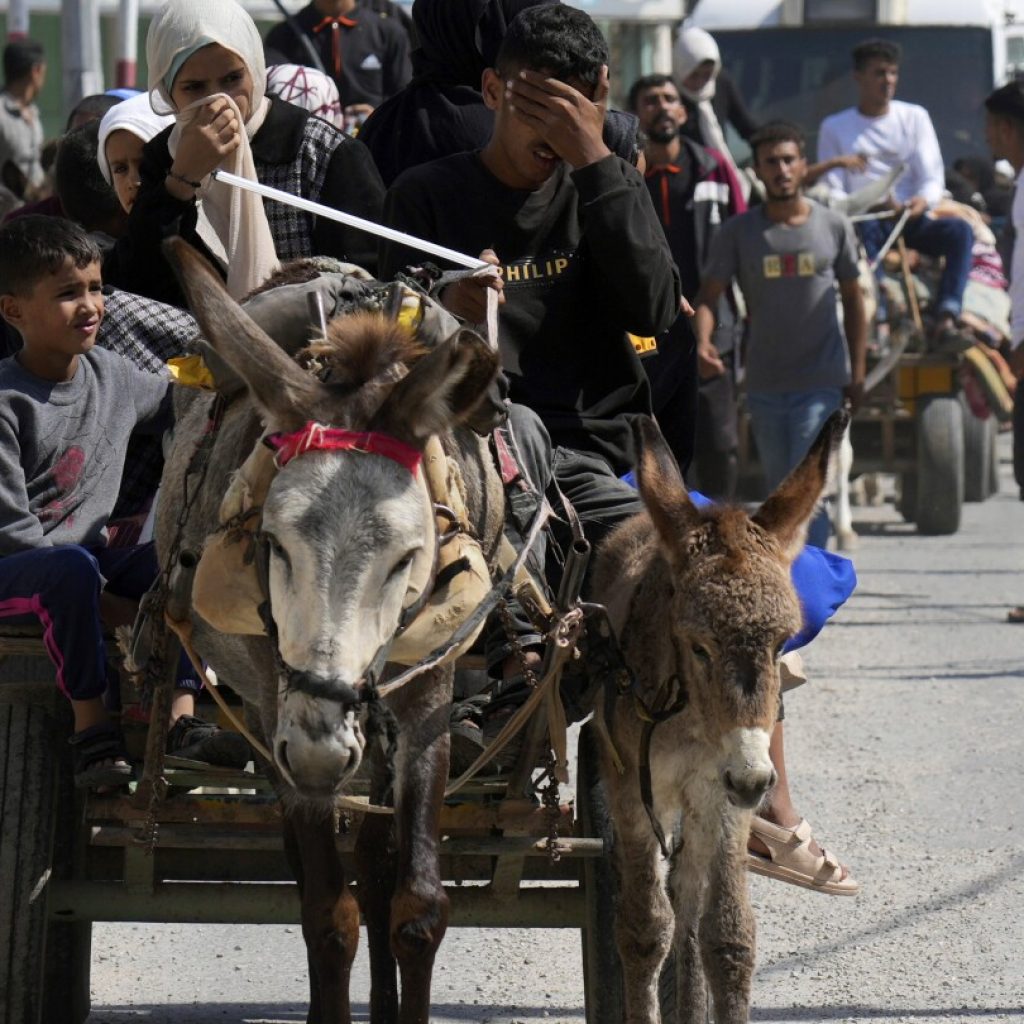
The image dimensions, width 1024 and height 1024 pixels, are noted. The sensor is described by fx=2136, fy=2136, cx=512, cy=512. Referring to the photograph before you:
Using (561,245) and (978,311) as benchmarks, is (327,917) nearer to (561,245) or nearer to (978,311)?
(561,245)

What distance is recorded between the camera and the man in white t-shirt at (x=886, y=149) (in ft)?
50.2

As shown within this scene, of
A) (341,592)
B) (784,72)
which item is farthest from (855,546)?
(341,592)

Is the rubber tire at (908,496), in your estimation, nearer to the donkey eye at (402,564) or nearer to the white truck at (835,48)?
the white truck at (835,48)

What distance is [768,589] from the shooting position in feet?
14.9

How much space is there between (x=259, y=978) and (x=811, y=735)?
12.0ft

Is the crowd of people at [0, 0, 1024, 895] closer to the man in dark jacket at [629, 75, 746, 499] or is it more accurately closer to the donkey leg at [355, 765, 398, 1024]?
the donkey leg at [355, 765, 398, 1024]

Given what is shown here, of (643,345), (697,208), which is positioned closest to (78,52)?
(697,208)

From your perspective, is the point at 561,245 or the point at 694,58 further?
the point at 694,58

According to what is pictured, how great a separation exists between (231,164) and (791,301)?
7.50 metres

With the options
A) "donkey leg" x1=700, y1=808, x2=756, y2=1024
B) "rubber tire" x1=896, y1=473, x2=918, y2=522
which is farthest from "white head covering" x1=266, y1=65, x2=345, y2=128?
"rubber tire" x1=896, y1=473, x2=918, y2=522

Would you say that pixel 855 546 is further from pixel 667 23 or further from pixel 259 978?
pixel 259 978

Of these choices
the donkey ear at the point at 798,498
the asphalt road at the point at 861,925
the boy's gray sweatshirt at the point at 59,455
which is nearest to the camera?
the donkey ear at the point at 798,498

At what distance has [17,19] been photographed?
17.9 m

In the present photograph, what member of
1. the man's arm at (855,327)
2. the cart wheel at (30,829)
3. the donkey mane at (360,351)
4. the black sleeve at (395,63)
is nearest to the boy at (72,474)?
the cart wheel at (30,829)
